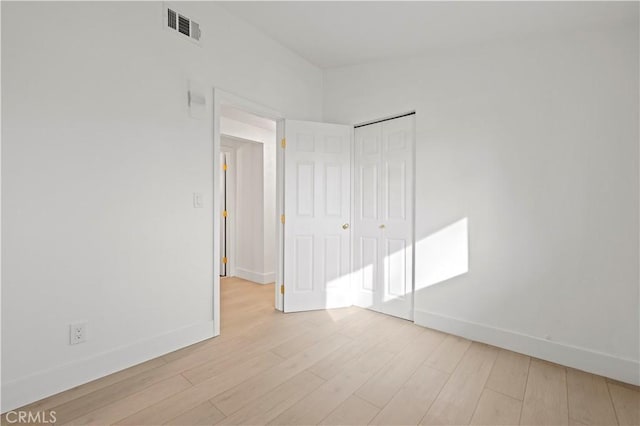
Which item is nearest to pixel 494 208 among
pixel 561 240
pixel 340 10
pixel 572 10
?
pixel 561 240

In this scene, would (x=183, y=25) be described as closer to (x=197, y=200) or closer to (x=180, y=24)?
(x=180, y=24)

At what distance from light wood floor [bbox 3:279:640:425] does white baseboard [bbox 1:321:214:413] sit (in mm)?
56

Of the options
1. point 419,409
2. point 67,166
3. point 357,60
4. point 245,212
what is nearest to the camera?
point 419,409

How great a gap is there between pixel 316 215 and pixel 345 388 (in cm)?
182

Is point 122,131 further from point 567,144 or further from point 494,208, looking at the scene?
point 567,144

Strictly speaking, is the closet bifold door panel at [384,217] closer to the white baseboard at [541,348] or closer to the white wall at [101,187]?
the white baseboard at [541,348]

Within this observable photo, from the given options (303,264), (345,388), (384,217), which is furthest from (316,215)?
(345,388)

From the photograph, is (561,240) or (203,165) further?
(203,165)

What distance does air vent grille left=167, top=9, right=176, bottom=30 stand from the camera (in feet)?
7.50

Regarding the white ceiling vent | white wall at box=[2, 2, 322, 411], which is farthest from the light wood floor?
the white ceiling vent

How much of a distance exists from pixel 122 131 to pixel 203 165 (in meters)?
0.62

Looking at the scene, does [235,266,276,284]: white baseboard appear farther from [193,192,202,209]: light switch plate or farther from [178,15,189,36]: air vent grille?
[178,15,189,36]: air vent grille

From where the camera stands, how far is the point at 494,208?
2562 mm

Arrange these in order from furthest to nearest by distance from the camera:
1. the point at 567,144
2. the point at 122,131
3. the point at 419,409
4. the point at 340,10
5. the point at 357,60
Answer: the point at 357,60 → the point at 340,10 → the point at 567,144 → the point at 122,131 → the point at 419,409
